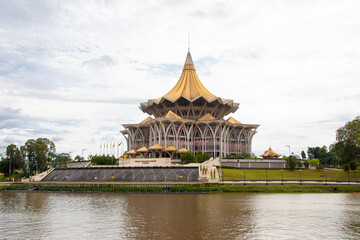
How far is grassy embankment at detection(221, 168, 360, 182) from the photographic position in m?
55.4

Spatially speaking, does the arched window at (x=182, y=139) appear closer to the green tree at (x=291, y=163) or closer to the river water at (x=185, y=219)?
the green tree at (x=291, y=163)

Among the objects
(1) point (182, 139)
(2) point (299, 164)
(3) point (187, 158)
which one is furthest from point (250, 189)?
(1) point (182, 139)

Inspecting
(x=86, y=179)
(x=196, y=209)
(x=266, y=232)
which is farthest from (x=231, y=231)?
(x=86, y=179)

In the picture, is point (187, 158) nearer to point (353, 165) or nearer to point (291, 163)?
point (291, 163)

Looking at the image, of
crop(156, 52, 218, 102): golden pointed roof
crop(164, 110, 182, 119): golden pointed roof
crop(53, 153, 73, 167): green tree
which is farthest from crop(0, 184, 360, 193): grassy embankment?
crop(53, 153, 73, 167): green tree

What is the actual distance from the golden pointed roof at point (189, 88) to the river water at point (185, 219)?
50.5 m

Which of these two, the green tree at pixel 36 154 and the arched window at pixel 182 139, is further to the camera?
the arched window at pixel 182 139

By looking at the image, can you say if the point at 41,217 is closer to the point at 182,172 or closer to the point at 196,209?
the point at 196,209

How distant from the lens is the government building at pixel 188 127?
7988cm

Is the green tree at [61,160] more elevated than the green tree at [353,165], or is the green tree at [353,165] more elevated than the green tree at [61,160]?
the green tree at [61,160]

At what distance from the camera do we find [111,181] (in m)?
52.8

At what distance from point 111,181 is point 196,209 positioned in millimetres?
25545

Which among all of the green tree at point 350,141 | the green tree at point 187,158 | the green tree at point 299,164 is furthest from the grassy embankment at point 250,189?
the green tree at point 299,164

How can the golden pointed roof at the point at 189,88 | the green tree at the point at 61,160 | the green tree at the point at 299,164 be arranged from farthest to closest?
the green tree at the point at 61,160, the golden pointed roof at the point at 189,88, the green tree at the point at 299,164
